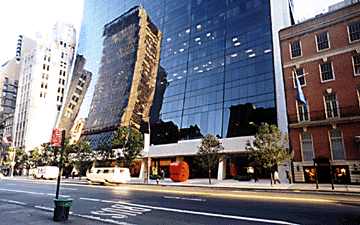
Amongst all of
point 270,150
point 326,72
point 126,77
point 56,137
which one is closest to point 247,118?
point 270,150

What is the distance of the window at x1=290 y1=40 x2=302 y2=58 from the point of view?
1236 inches

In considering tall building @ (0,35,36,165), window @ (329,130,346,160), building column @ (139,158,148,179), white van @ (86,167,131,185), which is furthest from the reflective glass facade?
tall building @ (0,35,36,165)

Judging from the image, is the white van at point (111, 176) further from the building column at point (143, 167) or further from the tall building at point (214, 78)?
the building column at point (143, 167)

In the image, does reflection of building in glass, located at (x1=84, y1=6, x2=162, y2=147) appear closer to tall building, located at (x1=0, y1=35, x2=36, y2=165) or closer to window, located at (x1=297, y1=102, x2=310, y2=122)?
window, located at (x1=297, y1=102, x2=310, y2=122)

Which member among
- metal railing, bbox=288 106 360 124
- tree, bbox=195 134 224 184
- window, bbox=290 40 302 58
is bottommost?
tree, bbox=195 134 224 184

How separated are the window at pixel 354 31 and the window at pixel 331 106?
7.24 m

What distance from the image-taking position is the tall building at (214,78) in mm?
34844

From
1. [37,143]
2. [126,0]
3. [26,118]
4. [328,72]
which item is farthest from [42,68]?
[328,72]

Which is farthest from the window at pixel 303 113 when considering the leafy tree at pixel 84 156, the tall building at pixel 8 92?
the tall building at pixel 8 92

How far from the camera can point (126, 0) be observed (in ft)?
242

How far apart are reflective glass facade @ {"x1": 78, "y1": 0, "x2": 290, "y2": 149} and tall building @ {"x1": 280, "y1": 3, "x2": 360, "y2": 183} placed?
411 cm

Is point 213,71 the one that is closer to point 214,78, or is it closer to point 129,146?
point 214,78

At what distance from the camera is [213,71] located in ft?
138

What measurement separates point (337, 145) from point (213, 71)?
75.5 feet
